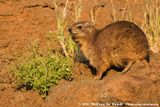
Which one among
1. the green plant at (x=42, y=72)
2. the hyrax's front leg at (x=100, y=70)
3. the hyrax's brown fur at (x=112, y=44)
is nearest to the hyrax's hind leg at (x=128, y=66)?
the hyrax's brown fur at (x=112, y=44)

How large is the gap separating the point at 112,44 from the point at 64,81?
94 centimetres

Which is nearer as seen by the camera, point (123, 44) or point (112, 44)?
point (123, 44)

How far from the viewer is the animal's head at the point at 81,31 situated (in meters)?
8.36

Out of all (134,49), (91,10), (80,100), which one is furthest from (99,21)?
(80,100)

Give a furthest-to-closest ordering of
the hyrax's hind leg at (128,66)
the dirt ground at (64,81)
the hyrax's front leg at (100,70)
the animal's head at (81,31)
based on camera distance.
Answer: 1. the animal's head at (81,31)
2. the hyrax's front leg at (100,70)
3. the hyrax's hind leg at (128,66)
4. the dirt ground at (64,81)

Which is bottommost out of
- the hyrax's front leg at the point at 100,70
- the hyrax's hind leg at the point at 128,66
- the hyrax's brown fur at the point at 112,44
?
the hyrax's front leg at the point at 100,70

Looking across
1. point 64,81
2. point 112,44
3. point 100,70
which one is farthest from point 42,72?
point 112,44

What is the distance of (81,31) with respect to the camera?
8.45 metres

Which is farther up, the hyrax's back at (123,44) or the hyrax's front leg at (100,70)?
the hyrax's back at (123,44)

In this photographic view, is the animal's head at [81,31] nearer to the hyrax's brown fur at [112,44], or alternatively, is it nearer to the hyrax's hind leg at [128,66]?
the hyrax's brown fur at [112,44]

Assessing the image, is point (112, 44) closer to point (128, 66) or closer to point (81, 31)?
point (128, 66)

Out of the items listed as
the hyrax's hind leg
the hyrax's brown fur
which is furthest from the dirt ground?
the hyrax's brown fur

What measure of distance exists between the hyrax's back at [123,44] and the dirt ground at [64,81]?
182 millimetres

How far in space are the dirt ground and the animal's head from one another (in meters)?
0.47
